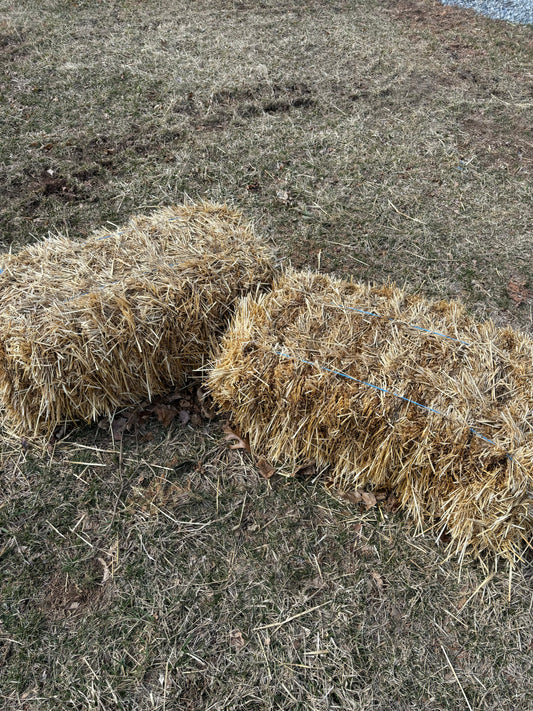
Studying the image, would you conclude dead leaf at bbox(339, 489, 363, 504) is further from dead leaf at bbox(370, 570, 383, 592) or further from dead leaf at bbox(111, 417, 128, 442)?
dead leaf at bbox(111, 417, 128, 442)

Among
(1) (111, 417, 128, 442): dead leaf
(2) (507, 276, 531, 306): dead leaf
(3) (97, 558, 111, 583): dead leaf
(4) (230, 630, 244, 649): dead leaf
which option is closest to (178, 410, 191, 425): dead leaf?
(1) (111, 417, 128, 442): dead leaf

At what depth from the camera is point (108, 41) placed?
732 centimetres

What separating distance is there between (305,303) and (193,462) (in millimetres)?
1154

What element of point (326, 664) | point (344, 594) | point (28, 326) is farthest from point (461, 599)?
point (28, 326)

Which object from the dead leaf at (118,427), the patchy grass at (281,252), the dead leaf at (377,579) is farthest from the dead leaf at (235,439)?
the dead leaf at (377,579)

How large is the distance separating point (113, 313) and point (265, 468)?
1.24m

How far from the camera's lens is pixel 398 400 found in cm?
277

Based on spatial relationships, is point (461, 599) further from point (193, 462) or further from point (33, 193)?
point (33, 193)

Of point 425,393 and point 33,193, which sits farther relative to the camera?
point 33,193

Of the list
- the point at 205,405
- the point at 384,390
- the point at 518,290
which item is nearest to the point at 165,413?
the point at 205,405

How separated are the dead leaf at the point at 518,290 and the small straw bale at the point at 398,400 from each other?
127cm

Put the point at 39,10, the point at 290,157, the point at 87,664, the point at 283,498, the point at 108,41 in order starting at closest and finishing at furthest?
the point at 87,664, the point at 283,498, the point at 290,157, the point at 108,41, the point at 39,10

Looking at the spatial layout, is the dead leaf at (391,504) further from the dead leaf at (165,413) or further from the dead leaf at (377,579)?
the dead leaf at (165,413)

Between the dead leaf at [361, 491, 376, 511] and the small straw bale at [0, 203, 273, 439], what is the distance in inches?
50.1
